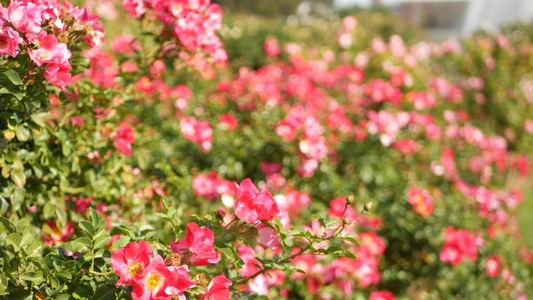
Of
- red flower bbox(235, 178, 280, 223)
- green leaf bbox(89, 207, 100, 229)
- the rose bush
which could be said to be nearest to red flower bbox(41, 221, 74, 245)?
the rose bush

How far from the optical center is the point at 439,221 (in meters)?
2.61

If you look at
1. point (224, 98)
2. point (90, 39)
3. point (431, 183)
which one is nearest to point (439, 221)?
point (431, 183)

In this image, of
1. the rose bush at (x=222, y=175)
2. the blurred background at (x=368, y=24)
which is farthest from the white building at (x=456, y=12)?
the rose bush at (x=222, y=175)

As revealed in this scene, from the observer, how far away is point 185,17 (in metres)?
1.38

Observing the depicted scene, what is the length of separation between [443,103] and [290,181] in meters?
2.93

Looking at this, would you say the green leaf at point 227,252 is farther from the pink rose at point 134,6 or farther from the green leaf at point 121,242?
the pink rose at point 134,6

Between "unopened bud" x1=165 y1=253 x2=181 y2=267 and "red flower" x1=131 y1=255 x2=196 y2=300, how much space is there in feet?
0.11

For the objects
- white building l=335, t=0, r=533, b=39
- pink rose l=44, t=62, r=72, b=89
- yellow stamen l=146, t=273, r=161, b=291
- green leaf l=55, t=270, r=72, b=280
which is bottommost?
green leaf l=55, t=270, r=72, b=280

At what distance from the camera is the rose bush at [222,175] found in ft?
3.00

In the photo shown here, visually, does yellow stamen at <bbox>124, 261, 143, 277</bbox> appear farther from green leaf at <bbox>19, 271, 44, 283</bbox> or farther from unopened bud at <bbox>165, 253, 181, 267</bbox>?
green leaf at <bbox>19, 271, 44, 283</bbox>

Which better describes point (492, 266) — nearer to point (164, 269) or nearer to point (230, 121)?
point (230, 121)

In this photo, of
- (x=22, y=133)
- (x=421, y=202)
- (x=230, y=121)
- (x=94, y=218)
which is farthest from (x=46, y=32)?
(x=421, y=202)

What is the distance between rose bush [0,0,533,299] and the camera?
0.91 metres

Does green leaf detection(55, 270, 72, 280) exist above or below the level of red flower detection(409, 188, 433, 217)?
below
